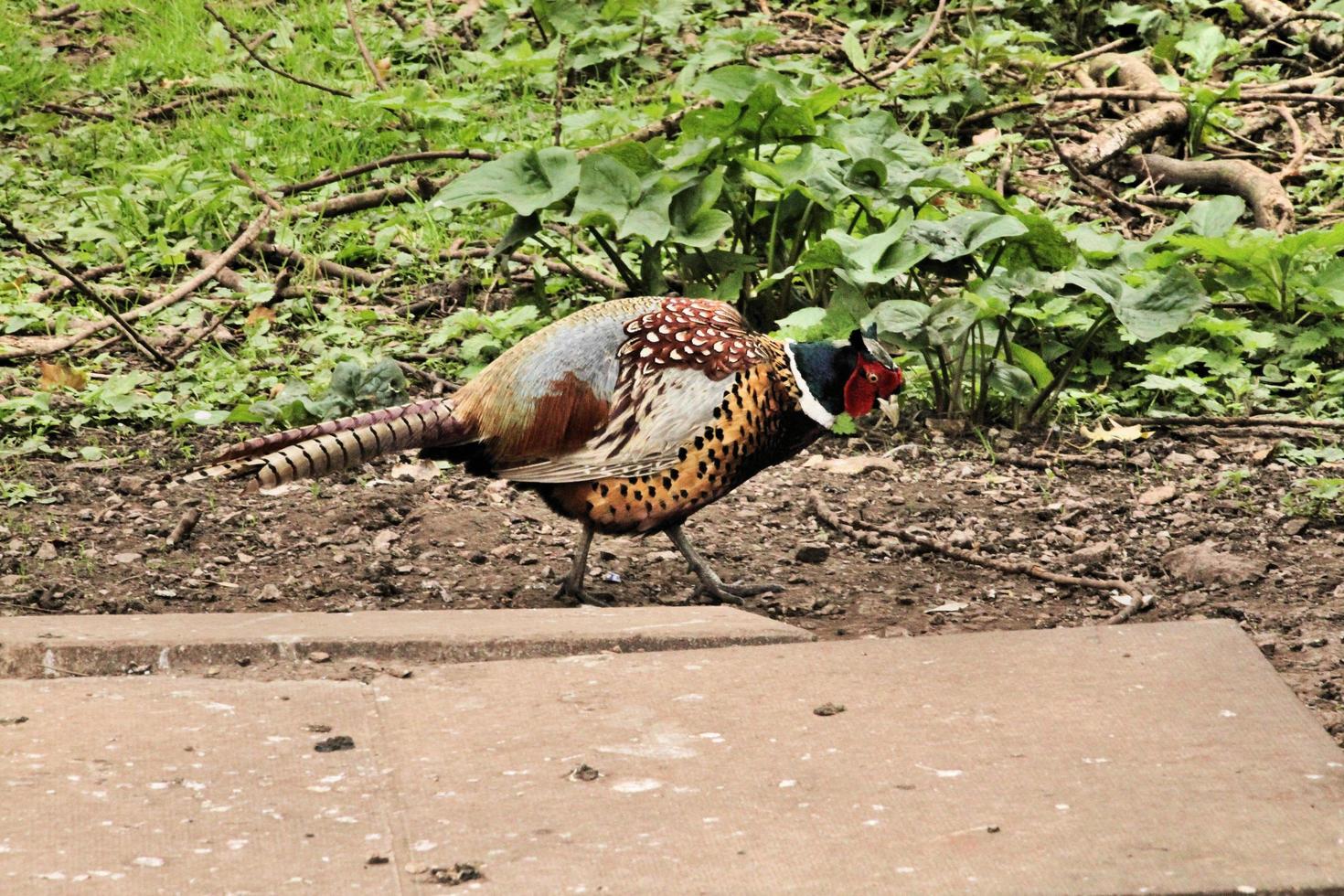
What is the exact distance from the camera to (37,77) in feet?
27.2

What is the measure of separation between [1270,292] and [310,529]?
3.37 metres

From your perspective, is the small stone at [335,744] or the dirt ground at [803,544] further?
the dirt ground at [803,544]

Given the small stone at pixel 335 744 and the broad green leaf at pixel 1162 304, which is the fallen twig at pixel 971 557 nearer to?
the broad green leaf at pixel 1162 304

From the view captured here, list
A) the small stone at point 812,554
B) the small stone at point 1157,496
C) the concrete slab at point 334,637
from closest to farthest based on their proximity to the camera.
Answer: the concrete slab at point 334,637
the small stone at point 812,554
the small stone at point 1157,496

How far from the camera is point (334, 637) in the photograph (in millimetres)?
3012

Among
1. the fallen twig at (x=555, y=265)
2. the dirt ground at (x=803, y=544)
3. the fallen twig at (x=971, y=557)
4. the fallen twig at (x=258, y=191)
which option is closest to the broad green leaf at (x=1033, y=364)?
the dirt ground at (x=803, y=544)

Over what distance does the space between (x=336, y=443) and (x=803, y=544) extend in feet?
4.63

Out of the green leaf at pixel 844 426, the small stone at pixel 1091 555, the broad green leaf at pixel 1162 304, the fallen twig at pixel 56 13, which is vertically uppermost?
the fallen twig at pixel 56 13

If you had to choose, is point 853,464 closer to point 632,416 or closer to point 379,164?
point 632,416

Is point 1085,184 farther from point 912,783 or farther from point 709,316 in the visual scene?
point 912,783

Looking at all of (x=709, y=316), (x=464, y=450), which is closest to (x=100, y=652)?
(x=464, y=450)

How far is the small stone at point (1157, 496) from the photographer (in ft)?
14.8

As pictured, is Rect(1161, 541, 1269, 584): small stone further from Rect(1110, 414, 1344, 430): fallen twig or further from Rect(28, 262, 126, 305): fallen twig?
Rect(28, 262, 126, 305): fallen twig

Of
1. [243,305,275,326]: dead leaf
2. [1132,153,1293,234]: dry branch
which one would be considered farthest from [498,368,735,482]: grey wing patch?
[1132,153,1293,234]: dry branch
